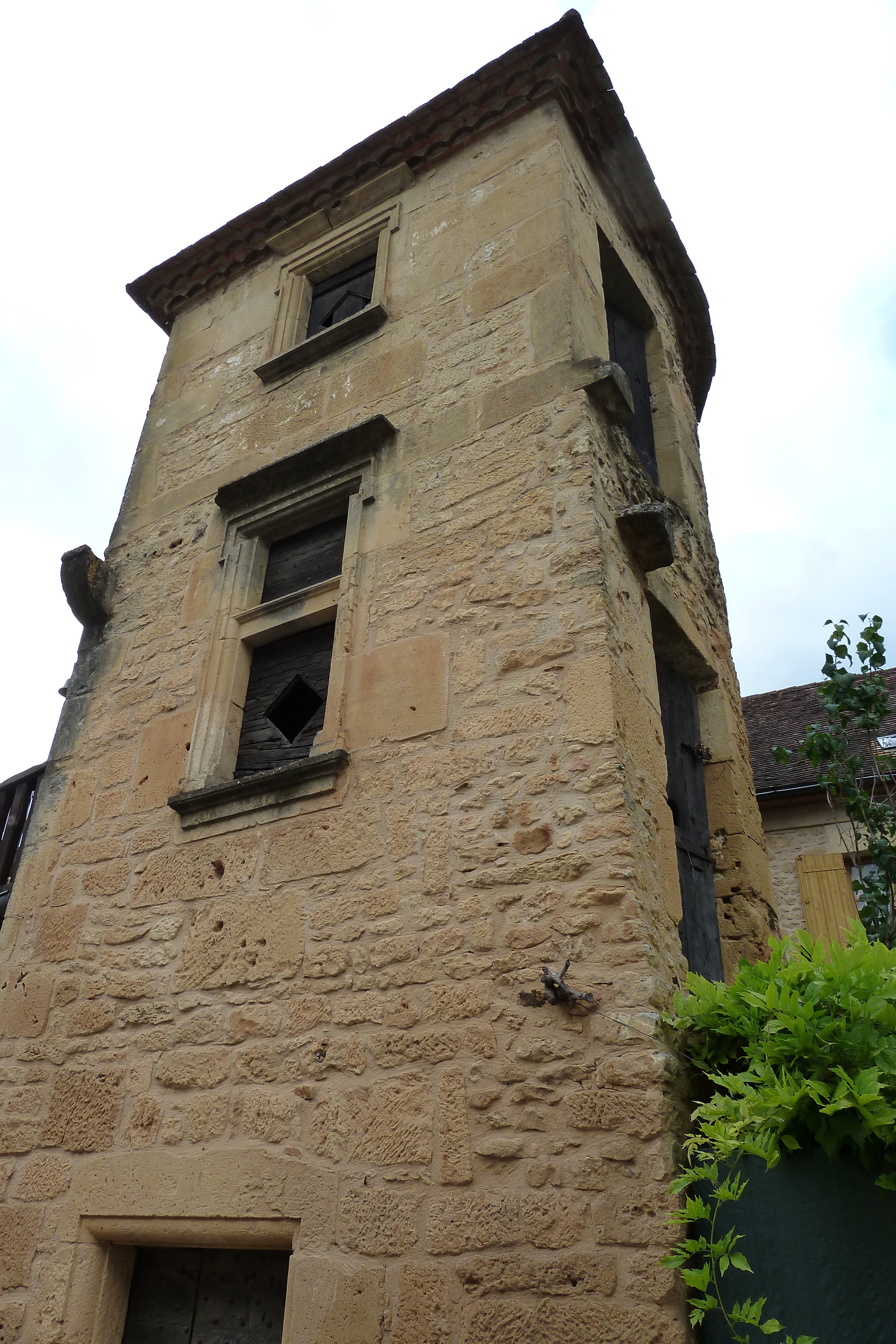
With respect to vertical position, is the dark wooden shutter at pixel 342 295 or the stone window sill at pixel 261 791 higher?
the dark wooden shutter at pixel 342 295

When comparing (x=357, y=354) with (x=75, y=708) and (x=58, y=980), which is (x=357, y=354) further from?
(x=58, y=980)

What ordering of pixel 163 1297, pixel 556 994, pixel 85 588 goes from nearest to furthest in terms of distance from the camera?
pixel 556 994 → pixel 163 1297 → pixel 85 588

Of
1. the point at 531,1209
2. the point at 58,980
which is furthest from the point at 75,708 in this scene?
the point at 531,1209

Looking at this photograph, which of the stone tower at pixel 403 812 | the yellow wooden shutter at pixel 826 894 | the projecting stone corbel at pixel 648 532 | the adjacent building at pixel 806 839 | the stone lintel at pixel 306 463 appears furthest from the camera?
the adjacent building at pixel 806 839

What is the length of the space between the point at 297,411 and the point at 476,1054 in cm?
371

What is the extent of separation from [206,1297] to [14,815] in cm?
295

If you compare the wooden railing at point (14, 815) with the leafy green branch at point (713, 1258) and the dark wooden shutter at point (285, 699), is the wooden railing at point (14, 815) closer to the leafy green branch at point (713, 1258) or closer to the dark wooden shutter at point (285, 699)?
the dark wooden shutter at point (285, 699)

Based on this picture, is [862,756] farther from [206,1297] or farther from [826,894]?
[206,1297]

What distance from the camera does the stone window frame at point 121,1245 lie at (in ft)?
10.8

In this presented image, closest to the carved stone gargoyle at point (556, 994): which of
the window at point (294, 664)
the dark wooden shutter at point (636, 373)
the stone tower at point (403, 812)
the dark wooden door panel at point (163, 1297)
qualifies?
the stone tower at point (403, 812)

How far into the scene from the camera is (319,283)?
647 centimetres

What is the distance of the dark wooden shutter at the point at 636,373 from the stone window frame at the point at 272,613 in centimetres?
173

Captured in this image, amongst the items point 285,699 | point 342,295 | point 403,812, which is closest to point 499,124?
point 342,295

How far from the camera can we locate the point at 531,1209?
2820 mm
